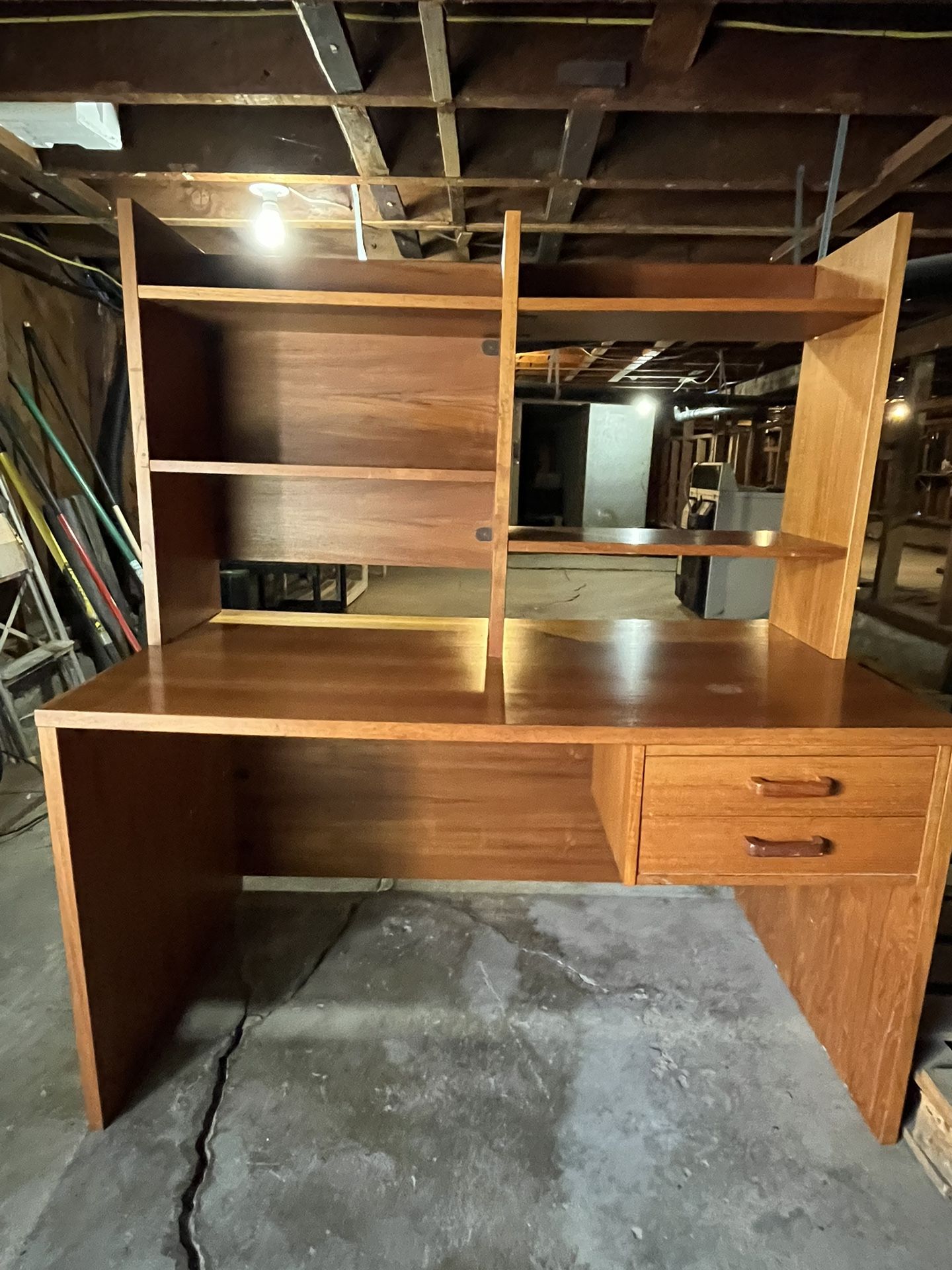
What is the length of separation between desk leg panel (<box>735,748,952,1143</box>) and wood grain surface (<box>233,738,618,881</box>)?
21.2 inches

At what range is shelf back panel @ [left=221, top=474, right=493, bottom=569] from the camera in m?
1.77

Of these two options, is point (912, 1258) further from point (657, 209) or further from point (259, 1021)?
point (657, 209)

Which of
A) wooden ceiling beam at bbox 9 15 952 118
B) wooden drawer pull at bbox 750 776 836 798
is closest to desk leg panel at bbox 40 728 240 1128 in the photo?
wooden drawer pull at bbox 750 776 836 798

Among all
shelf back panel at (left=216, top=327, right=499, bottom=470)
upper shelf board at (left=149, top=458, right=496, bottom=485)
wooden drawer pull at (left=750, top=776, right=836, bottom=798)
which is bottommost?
wooden drawer pull at (left=750, top=776, right=836, bottom=798)

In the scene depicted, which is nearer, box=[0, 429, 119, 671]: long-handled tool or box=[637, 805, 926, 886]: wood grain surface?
box=[637, 805, 926, 886]: wood grain surface

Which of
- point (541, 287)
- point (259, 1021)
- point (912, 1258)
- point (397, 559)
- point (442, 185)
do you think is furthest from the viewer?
point (442, 185)

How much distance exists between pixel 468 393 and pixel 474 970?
144 cm

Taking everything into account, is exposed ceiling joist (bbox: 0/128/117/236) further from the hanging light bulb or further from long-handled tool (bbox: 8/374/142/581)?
long-handled tool (bbox: 8/374/142/581)

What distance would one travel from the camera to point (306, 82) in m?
1.89

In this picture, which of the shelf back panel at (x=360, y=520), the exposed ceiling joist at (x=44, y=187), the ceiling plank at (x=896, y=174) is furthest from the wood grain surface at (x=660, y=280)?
the exposed ceiling joist at (x=44, y=187)

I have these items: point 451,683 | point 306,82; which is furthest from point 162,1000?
point 306,82

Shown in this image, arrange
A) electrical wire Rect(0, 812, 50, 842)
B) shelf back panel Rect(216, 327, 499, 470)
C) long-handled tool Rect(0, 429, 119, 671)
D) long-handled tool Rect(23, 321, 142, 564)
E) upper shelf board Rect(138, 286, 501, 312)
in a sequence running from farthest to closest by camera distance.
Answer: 1. long-handled tool Rect(23, 321, 142, 564)
2. long-handled tool Rect(0, 429, 119, 671)
3. electrical wire Rect(0, 812, 50, 842)
4. shelf back panel Rect(216, 327, 499, 470)
5. upper shelf board Rect(138, 286, 501, 312)

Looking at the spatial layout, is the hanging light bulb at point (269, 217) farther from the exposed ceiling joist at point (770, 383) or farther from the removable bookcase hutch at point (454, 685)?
the exposed ceiling joist at point (770, 383)

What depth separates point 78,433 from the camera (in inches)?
144
